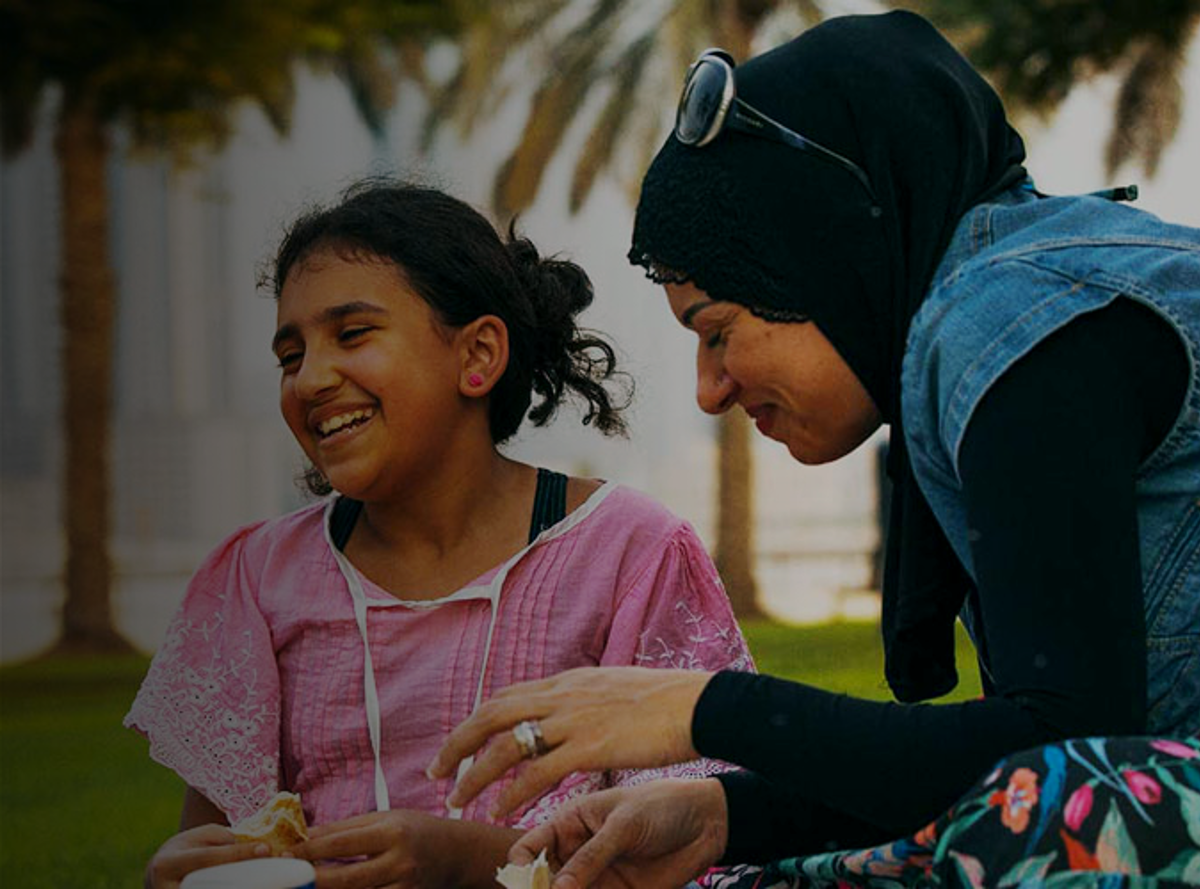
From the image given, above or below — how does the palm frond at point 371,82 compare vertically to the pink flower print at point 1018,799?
above

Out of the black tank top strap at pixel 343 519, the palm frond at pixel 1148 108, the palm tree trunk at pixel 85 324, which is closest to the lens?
the black tank top strap at pixel 343 519

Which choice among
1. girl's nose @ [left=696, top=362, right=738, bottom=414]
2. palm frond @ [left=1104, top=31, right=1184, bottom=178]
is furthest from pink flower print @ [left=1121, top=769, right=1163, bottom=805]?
palm frond @ [left=1104, top=31, right=1184, bottom=178]

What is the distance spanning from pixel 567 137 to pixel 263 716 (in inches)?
506

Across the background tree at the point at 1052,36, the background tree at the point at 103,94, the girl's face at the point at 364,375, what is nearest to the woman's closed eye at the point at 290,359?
the girl's face at the point at 364,375

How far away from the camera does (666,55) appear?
49.2 ft

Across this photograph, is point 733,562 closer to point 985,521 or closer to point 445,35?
point 445,35

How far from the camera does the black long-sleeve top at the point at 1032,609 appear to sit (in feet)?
5.24

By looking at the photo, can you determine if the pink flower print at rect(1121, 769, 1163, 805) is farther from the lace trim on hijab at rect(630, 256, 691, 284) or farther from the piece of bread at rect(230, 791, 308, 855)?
the piece of bread at rect(230, 791, 308, 855)

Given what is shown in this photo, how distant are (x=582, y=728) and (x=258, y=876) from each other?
0.42 metres

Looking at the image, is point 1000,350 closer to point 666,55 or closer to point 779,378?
point 779,378

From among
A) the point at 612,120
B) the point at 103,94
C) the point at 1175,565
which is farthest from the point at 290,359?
the point at 612,120

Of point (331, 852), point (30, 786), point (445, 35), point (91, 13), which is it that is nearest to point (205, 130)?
point (91, 13)

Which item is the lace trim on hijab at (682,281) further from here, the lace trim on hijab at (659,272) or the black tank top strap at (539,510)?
the black tank top strap at (539,510)

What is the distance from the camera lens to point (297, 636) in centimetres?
279
